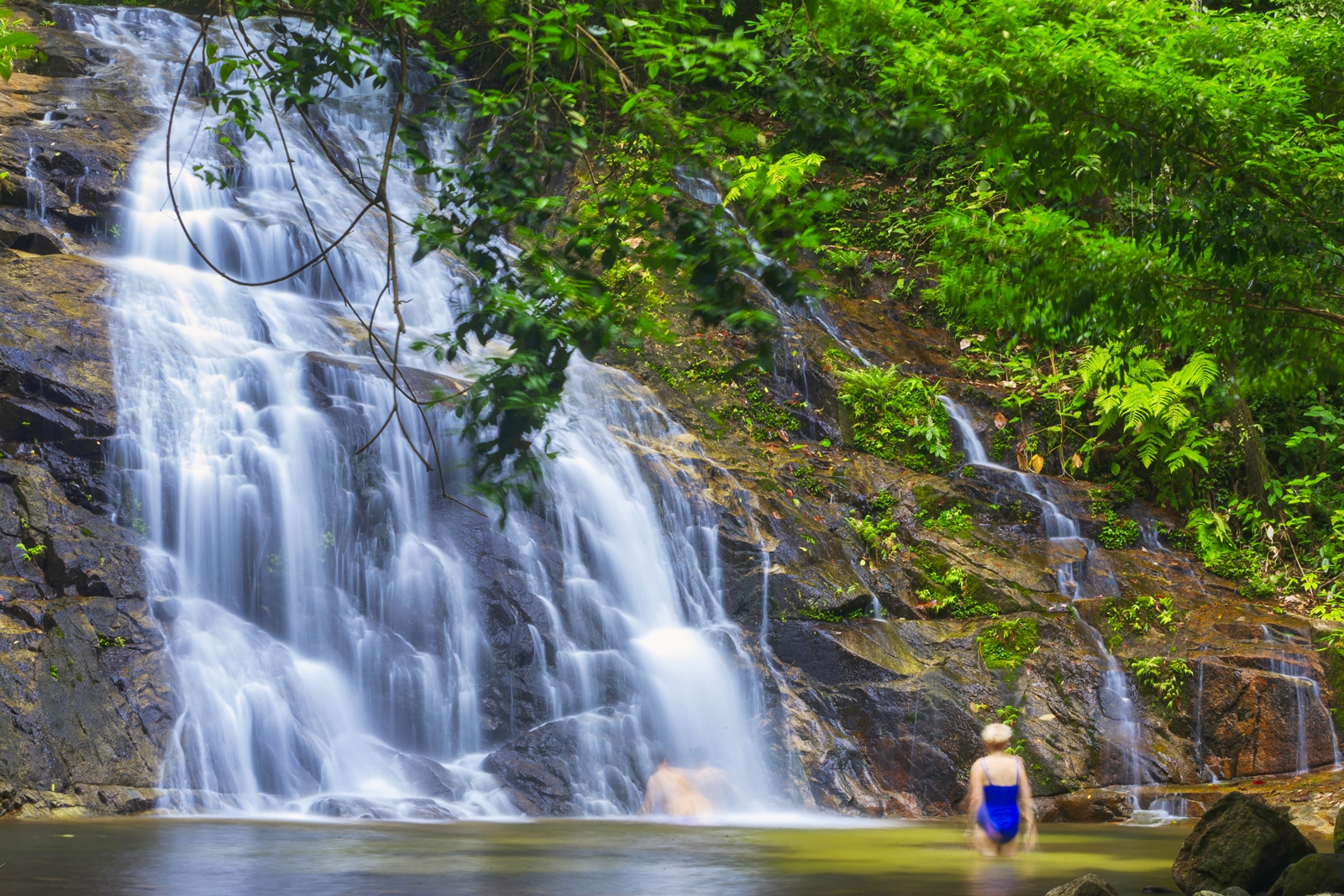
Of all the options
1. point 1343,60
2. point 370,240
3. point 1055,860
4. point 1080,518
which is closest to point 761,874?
point 1055,860

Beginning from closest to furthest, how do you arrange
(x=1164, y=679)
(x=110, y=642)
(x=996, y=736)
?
(x=996, y=736)
(x=110, y=642)
(x=1164, y=679)

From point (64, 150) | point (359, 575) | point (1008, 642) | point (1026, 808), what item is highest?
point (64, 150)

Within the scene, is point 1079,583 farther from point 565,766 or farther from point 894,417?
point 565,766

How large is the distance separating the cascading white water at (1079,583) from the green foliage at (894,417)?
1.46ft

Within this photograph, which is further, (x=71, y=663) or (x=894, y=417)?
(x=894, y=417)

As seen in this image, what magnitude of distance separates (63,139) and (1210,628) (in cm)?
1680

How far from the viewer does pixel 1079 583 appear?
13992mm

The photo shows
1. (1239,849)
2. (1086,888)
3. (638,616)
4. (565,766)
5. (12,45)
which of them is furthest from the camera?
(638,616)

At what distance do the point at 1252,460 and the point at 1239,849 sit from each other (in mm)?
11787

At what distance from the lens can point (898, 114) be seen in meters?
4.13

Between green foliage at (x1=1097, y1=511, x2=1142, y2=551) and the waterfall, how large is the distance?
5.78 m

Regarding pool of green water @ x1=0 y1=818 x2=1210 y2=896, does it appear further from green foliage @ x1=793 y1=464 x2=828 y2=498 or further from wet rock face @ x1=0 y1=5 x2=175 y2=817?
green foliage @ x1=793 y1=464 x2=828 y2=498

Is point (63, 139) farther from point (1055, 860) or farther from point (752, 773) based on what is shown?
point (1055, 860)

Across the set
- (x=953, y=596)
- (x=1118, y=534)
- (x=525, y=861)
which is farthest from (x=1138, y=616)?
(x=525, y=861)
